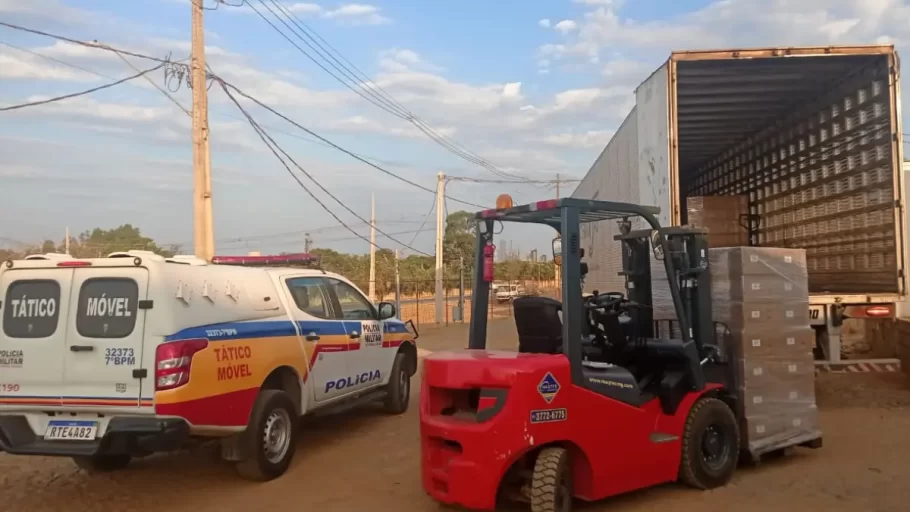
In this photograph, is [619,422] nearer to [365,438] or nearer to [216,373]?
[216,373]

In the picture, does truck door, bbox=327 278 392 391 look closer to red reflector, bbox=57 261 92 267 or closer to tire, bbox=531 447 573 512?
red reflector, bbox=57 261 92 267

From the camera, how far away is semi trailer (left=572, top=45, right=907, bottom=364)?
8.35 meters

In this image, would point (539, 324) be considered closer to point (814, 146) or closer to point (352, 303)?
point (352, 303)

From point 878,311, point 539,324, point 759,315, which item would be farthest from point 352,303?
point 878,311

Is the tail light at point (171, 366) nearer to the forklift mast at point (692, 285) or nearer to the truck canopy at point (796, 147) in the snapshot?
the forklift mast at point (692, 285)

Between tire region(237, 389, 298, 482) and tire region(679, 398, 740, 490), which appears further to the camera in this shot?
tire region(237, 389, 298, 482)

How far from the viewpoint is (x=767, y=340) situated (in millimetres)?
6188

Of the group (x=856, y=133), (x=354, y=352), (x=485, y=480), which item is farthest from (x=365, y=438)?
(x=856, y=133)

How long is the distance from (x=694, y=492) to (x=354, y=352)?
379cm

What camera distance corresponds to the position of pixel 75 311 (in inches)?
219

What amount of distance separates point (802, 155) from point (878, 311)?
3.46 m

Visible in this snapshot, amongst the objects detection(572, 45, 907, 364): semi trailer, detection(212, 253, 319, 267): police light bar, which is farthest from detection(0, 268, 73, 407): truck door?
detection(572, 45, 907, 364): semi trailer

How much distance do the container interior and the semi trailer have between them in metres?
0.02

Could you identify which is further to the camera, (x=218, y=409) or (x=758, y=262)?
(x=758, y=262)
